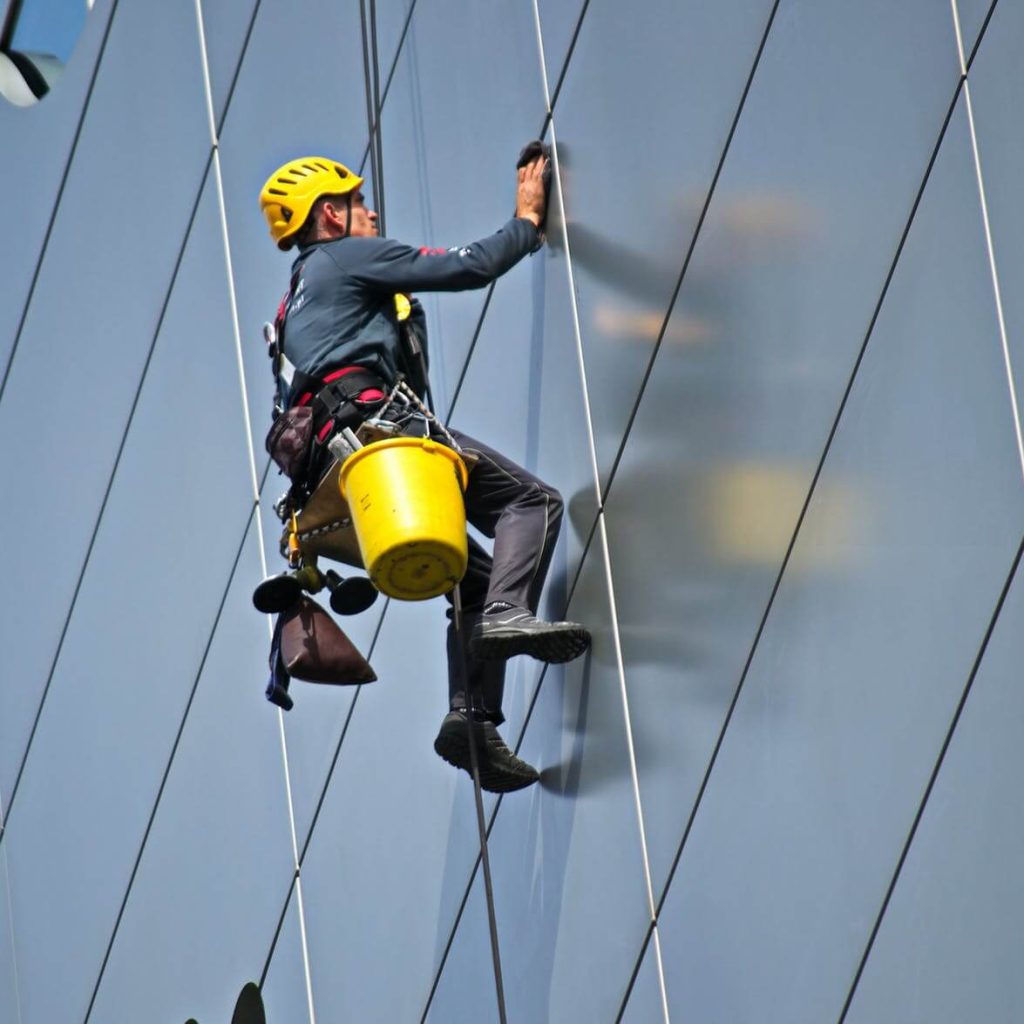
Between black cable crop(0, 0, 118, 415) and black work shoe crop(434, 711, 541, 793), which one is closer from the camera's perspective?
black work shoe crop(434, 711, 541, 793)

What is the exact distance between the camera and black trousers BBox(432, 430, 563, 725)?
730 centimetres

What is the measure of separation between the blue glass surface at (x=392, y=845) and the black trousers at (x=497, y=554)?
0.74 m

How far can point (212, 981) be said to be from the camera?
9828 mm

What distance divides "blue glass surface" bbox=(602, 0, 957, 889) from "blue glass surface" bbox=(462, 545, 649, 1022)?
0.16m

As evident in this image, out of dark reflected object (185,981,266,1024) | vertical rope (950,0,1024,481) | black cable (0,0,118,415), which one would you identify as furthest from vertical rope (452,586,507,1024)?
black cable (0,0,118,415)

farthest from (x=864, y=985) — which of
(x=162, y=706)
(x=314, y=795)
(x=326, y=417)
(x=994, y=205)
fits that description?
(x=162, y=706)

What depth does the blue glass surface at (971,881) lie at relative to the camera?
5.56 meters

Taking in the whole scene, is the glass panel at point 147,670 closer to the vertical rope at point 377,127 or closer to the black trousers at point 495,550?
the vertical rope at point 377,127

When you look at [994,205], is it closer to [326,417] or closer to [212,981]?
[326,417]

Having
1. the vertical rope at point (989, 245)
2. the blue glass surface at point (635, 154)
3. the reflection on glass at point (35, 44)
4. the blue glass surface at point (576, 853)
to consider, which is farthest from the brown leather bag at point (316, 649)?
the reflection on glass at point (35, 44)

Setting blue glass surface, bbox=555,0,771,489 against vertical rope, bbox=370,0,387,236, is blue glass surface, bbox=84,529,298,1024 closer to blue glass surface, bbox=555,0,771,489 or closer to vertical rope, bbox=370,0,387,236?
vertical rope, bbox=370,0,387,236

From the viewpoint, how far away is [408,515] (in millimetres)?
6594

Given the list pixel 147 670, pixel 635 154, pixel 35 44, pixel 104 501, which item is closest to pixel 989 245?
pixel 635 154

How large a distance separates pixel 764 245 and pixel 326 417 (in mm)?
1457
